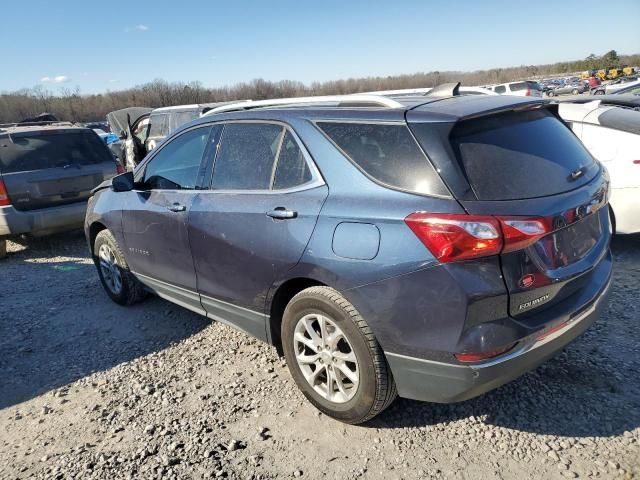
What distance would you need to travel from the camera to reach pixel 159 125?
40.9 ft

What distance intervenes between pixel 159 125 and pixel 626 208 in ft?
35.5

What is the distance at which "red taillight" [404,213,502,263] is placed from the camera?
2137 mm

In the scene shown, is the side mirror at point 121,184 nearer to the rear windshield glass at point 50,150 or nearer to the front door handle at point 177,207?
the front door handle at point 177,207

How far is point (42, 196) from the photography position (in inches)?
261

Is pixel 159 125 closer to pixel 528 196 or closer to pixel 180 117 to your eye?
pixel 180 117

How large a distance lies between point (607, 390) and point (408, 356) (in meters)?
1.40

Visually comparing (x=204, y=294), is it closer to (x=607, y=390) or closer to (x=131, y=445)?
(x=131, y=445)

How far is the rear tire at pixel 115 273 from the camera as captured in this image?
4.55m

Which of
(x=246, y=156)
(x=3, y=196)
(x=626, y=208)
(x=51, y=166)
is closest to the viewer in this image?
(x=246, y=156)

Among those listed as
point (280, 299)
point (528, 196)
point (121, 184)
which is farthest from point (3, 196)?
point (528, 196)

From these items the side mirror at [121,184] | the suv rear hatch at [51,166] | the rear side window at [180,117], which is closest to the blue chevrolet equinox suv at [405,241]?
the side mirror at [121,184]

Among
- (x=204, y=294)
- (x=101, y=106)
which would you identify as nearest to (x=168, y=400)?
(x=204, y=294)

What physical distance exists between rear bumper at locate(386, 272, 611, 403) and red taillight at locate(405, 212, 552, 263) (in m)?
0.49

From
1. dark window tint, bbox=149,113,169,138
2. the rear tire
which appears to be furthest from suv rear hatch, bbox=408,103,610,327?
dark window tint, bbox=149,113,169,138
